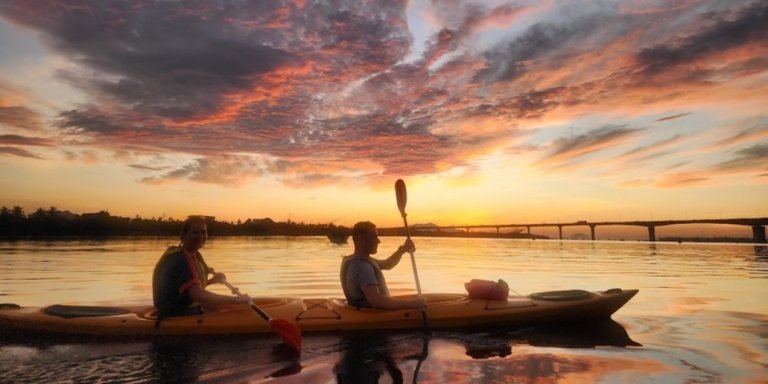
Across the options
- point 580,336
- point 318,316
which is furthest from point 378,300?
point 580,336

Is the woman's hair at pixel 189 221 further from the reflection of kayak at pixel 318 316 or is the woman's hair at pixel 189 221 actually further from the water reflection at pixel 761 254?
the water reflection at pixel 761 254

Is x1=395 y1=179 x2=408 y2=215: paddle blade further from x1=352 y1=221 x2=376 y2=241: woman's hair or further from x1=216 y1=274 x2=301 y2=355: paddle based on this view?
x1=216 y1=274 x2=301 y2=355: paddle

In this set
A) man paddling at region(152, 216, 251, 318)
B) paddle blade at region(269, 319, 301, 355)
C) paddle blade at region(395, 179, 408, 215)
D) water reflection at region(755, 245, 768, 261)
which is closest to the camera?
paddle blade at region(269, 319, 301, 355)

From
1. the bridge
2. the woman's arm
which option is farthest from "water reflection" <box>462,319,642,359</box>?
the bridge

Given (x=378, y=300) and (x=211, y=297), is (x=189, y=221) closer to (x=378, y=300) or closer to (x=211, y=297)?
(x=211, y=297)

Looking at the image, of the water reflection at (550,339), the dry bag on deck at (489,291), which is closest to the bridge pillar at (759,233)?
the water reflection at (550,339)

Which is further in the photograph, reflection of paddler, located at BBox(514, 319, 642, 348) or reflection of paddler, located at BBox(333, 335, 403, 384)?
reflection of paddler, located at BBox(514, 319, 642, 348)

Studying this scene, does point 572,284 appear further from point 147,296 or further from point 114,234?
point 114,234

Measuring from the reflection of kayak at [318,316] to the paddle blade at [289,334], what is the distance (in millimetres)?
895

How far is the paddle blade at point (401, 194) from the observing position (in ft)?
34.9

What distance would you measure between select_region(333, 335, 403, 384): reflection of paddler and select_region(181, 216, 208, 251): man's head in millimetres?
2432

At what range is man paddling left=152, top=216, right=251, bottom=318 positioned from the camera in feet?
22.0

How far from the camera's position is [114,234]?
109 meters

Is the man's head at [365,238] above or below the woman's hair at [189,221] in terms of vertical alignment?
below
